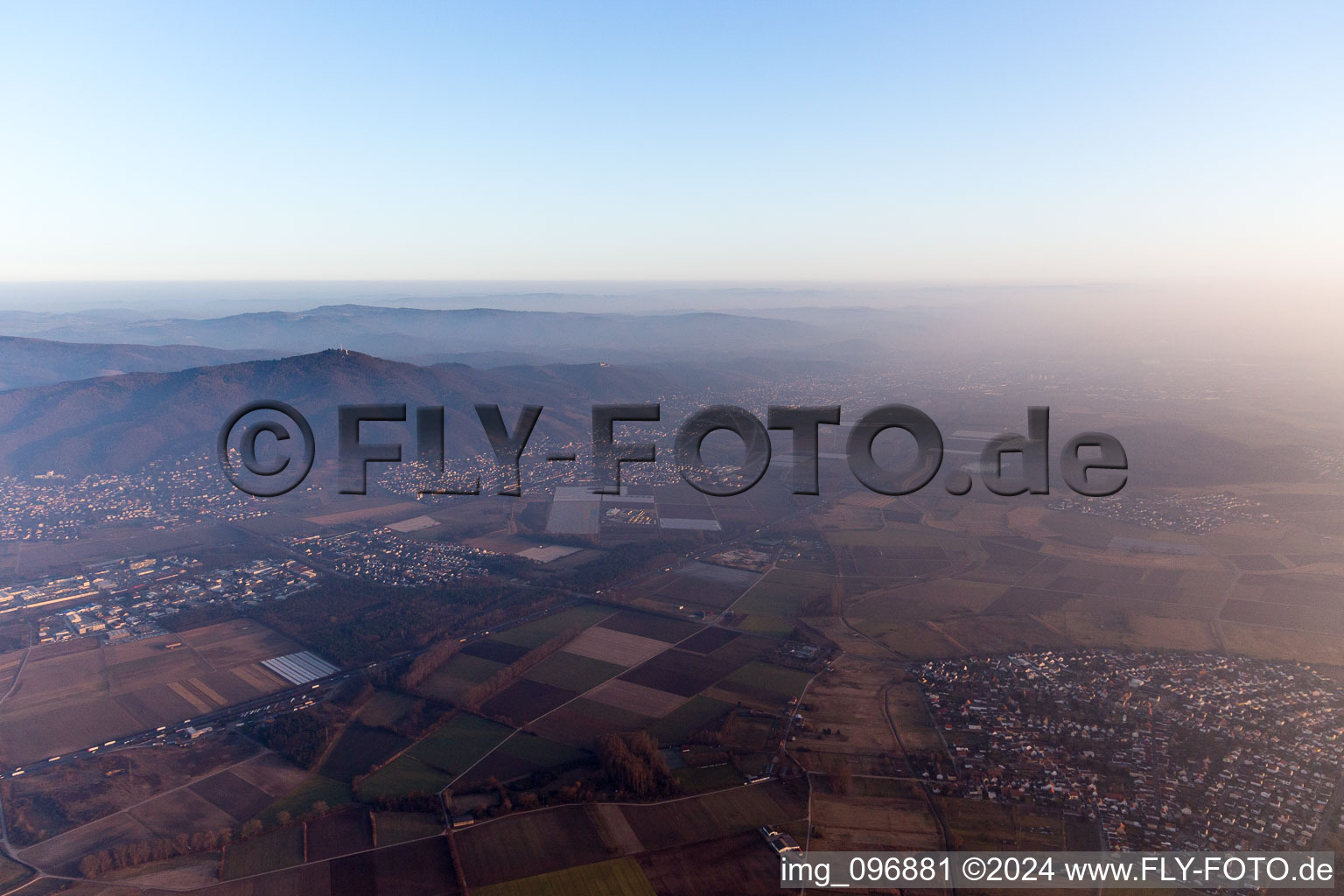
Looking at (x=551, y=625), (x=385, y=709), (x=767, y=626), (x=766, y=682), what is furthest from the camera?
(x=551, y=625)

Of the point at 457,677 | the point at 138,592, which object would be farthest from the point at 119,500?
the point at 457,677

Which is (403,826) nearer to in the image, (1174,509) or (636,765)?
(636,765)

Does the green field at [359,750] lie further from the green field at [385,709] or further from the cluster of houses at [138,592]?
the cluster of houses at [138,592]

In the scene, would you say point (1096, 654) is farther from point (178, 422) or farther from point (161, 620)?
point (178, 422)

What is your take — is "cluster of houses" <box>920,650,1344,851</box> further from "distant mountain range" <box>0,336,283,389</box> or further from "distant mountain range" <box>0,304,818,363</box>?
"distant mountain range" <box>0,304,818,363</box>

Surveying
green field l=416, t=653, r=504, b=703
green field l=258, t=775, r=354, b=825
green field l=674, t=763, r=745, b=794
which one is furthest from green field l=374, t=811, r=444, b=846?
green field l=416, t=653, r=504, b=703

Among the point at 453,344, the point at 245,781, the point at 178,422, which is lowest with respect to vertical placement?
the point at 245,781

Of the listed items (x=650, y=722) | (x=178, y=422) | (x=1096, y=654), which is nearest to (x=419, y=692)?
(x=650, y=722)
